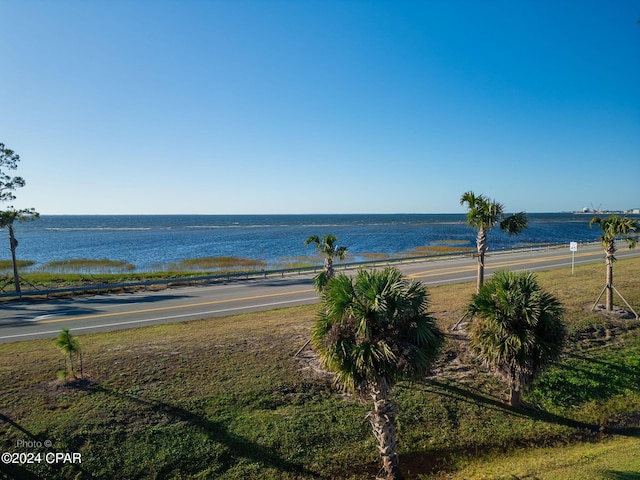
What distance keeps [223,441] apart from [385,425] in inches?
185

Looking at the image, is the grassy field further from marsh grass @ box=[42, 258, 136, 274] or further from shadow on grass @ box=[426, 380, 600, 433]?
marsh grass @ box=[42, 258, 136, 274]

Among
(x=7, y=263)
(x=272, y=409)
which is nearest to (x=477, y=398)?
(x=272, y=409)

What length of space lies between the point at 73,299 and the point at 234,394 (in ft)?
63.8

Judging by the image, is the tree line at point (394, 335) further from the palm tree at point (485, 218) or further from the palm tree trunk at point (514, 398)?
the palm tree at point (485, 218)

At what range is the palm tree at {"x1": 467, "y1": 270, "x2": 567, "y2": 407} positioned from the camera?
10891mm

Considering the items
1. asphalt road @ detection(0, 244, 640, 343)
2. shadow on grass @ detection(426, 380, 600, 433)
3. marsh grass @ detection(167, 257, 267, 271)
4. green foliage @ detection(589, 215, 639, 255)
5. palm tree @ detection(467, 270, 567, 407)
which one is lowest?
shadow on grass @ detection(426, 380, 600, 433)

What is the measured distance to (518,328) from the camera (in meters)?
11.2

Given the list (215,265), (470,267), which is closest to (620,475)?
(470,267)

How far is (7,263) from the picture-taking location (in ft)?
172

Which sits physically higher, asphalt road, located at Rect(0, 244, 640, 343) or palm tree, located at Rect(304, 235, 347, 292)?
palm tree, located at Rect(304, 235, 347, 292)

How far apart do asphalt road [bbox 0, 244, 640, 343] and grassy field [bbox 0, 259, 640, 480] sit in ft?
8.84

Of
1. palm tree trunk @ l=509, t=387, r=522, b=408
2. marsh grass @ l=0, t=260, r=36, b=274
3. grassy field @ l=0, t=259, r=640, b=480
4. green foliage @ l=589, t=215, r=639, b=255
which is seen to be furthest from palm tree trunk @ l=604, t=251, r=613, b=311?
marsh grass @ l=0, t=260, r=36, b=274

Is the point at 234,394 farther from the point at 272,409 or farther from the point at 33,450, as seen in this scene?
the point at 33,450

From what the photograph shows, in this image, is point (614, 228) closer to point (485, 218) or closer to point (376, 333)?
point (485, 218)
